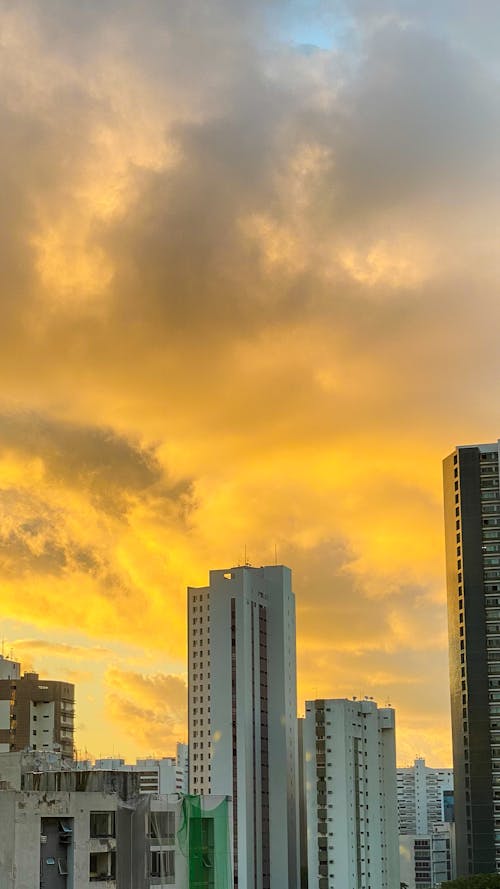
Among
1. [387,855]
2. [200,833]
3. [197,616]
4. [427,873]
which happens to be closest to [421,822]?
[427,873]

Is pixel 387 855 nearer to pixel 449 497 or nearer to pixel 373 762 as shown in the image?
pixel 373 762

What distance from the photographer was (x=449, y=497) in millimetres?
107312

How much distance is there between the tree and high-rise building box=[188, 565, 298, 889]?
2053cm

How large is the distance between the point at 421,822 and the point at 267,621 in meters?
92.3

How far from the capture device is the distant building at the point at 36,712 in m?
112

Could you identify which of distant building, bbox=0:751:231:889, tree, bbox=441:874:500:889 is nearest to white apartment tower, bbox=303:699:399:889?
tree, bbox=441:874:500:889

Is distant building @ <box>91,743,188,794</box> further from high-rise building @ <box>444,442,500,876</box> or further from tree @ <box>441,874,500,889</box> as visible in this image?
tree @ <box>441,874,500,889</box>

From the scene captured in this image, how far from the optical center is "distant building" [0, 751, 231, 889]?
4278 centimetres

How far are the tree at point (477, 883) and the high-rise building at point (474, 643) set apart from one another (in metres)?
15.4

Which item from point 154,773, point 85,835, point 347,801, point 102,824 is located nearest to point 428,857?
point 154,773

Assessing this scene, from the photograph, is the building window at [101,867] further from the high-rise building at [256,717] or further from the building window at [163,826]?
the high-rise building at [256,717]

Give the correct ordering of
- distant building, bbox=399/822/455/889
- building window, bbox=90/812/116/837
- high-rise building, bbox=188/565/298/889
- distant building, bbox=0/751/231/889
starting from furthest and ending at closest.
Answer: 1. distant building, bbox=399/822/455/889
2. high-rise building, bbox=188/565/298/889
3. building window, bbox=90/812/116/837
4. distant building, bbox=0/751/231/889

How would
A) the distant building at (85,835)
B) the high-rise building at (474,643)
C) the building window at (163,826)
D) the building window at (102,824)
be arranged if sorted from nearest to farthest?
1. the distant building at (85,835)
2. the building window at (102,824)
3. the building window at (163,826)
4. the high-rise building at (474,643)

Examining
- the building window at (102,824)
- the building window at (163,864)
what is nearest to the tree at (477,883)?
the building window at (163,864)
